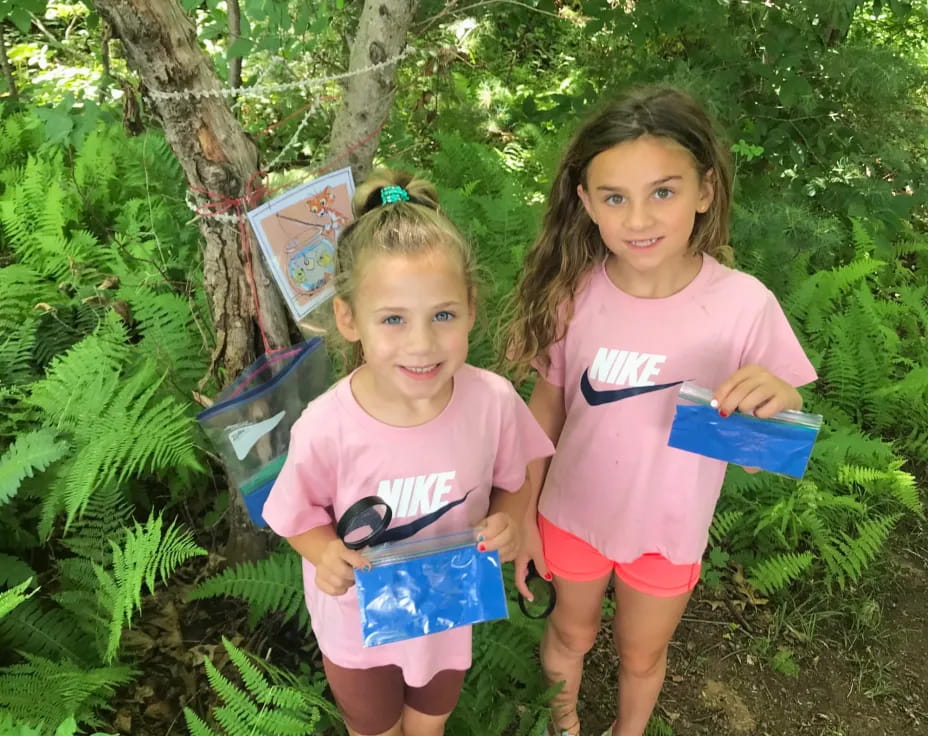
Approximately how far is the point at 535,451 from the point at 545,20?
17.6 feet

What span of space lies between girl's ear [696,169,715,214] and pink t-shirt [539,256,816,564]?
14 centimetres

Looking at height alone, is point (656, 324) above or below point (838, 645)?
above

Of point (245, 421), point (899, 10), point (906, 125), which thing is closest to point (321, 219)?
point (245, 421)

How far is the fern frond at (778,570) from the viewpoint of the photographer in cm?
283

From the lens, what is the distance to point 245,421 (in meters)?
1.89

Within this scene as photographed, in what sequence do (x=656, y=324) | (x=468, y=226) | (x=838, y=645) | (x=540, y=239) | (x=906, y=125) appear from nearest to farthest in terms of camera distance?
(x=656, y=324) < (x=540, y=239) < (x=838, y=645) < (x=468, y=226) < (x=906, y=125)

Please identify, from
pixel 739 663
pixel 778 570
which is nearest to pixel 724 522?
pixel 778 570

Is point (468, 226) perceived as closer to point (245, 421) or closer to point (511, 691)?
point (245, 421)

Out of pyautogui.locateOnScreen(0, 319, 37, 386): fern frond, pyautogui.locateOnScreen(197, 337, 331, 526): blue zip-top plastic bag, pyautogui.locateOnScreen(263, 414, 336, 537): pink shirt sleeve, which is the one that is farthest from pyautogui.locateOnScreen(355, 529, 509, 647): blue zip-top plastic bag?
pyautogui.locateOnScreen(0, 319, 37, 386): fern frond

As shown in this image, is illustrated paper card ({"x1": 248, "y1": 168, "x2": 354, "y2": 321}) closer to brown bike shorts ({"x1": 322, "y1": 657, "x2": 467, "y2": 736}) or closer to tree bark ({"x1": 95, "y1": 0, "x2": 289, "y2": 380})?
tree bark ({"x1": 95, "y1": 0, "x2": 289, "y2": 380})

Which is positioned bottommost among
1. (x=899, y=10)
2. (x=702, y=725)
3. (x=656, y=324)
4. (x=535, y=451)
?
(x=702, y=725)

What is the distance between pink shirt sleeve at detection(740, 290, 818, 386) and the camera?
→ 1.55 metres

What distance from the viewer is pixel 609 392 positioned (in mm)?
1649

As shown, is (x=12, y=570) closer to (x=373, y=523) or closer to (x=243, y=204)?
(x=243, y=204)
